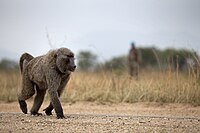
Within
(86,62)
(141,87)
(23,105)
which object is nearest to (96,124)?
(23,105)

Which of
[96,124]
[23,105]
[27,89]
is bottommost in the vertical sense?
[96,124]

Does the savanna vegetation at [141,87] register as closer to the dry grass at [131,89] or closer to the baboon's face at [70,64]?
the dry grass at [131,89]

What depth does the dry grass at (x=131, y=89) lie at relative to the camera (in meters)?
11.7

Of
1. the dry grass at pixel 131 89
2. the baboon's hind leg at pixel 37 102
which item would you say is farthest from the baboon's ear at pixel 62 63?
the dry grass at pixel 131 89

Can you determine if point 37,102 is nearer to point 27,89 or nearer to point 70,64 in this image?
point 27,89

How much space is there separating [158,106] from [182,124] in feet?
13.0

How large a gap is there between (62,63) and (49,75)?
316 millimetres

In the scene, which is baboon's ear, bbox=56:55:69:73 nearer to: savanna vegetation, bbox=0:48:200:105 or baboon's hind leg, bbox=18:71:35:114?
baboon's hind leg, bbox=18:71:35:114

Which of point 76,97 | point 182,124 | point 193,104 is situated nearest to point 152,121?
point 182,124

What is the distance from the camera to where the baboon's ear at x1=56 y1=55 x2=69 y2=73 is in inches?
330

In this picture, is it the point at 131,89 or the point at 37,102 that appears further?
the point at 131,89

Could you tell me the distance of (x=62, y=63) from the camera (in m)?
8.38

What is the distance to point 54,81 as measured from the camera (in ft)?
27.3

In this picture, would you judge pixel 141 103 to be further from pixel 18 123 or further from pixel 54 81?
pixel 18 123
